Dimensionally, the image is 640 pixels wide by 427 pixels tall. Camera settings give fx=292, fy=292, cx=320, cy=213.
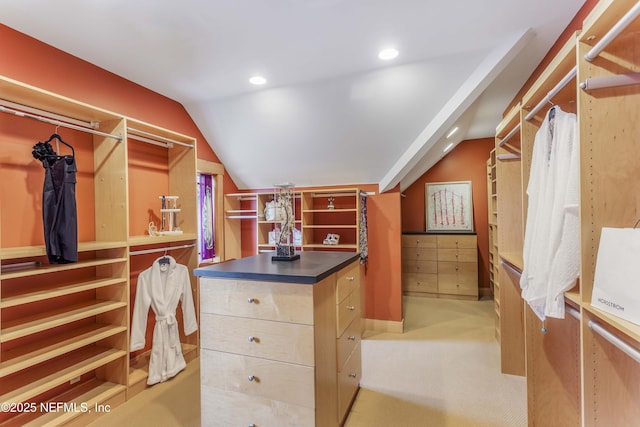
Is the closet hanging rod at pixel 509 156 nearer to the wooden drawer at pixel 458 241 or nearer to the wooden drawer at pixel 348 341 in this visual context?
the wooden drawer at pixel 348 341

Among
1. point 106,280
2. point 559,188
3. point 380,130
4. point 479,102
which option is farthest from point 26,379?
point 479,102

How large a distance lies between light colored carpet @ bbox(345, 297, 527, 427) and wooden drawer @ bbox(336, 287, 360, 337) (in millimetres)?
661

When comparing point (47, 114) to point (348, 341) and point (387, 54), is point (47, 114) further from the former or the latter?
point (348, 341)

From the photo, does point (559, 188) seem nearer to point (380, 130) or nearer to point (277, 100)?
point (380, 130)

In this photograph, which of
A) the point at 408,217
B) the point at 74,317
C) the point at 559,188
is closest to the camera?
the point at 559,188

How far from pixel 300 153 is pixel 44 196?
243 cm

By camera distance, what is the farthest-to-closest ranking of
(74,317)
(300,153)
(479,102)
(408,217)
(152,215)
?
(408,217) → (300,153) → (479,102) → (152,215) → (74,317)

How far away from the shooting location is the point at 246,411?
67.2 inches

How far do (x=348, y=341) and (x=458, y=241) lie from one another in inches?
135

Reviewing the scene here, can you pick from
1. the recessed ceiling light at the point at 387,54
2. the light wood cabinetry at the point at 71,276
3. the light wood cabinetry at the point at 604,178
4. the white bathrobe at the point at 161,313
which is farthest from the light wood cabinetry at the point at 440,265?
the light wood cabinetry at the point at 604,178

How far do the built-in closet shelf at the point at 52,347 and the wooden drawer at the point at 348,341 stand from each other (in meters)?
1.69

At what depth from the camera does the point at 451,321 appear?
155 inches

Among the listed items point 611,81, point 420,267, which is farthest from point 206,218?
point 611,81

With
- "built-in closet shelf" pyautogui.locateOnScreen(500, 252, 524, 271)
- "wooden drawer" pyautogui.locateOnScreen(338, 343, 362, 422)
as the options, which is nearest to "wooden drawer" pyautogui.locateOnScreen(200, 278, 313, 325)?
"wooden drawer" pyautogui.locateOnScreen(338, 343, 362, 422)
